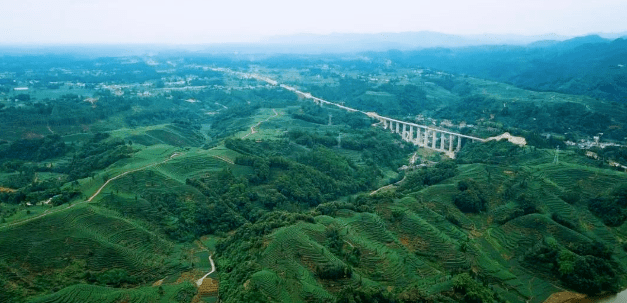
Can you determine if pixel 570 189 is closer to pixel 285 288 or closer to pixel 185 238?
pixel 285 288

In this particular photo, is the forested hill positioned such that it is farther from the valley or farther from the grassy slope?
the grassy slope

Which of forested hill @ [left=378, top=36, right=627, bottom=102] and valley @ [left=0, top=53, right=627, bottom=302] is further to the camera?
forested hill @ [left=378, top=36, right=627, bottom=102]

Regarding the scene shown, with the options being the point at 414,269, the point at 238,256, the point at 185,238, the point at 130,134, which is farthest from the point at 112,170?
the point at 414,269

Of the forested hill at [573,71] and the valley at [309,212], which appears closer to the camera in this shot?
the valley at [309,212]

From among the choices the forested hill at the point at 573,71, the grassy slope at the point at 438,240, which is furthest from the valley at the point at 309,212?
the forested hill at the point at 573,71

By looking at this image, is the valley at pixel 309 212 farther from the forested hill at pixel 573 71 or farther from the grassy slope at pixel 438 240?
the forested hill at pixel 573 71

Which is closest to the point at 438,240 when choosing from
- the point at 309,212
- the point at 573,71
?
the point at 309,212

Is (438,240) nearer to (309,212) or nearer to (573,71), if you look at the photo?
(309,212)

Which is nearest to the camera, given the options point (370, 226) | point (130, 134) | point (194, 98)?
point (370, 226)

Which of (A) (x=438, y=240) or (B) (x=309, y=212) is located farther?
(B) (x=309, y=212)

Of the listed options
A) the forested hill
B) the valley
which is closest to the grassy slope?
the valley

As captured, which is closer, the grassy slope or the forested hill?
the grassy slope
